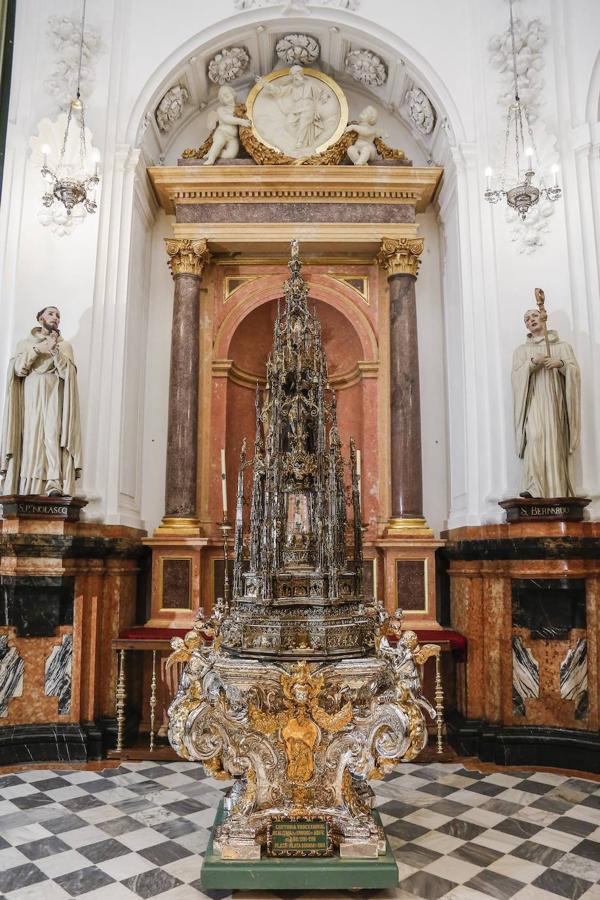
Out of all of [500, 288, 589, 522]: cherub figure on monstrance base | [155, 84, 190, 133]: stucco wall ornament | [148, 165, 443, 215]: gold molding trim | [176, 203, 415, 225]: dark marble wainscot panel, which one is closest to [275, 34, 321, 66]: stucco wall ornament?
[155, 84, 190, 133]: stucco wall ornament

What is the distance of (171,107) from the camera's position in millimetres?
7016

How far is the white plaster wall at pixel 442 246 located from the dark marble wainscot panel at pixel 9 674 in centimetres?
132

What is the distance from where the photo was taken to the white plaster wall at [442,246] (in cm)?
596

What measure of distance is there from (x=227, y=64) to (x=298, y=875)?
289 inches

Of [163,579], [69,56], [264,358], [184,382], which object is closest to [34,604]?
[163,579]

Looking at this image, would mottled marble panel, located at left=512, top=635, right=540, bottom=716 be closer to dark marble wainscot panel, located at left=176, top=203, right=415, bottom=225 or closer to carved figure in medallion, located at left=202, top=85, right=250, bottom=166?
dark marble wainscot panel, located at left=176, top=203, right=415, bottom=225

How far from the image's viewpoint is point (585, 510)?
5.52 m

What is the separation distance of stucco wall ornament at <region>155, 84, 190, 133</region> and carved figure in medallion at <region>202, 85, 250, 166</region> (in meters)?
Result: 0.43

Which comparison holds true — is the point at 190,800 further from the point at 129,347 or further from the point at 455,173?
the point at 455,173

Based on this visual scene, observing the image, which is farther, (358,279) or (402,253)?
(358,279)

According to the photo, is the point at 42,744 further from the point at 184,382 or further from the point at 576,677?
the point at 576,677

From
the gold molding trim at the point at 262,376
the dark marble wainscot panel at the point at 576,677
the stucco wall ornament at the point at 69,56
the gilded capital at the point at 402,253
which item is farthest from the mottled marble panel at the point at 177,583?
the stucco wall ornament at the point at 69,56

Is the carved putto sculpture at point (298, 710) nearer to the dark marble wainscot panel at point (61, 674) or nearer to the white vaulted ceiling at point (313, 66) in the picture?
the dark marble wainscot panel at point (61, 674)

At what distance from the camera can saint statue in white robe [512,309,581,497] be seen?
5414 millimetres
